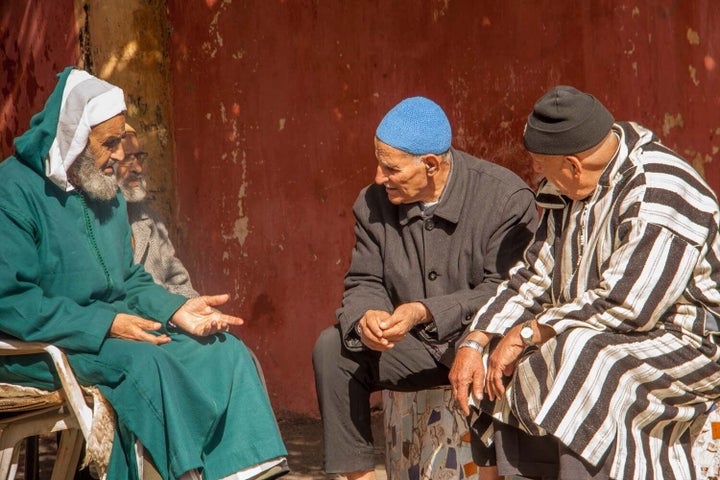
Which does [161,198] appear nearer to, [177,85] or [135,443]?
[177,85]

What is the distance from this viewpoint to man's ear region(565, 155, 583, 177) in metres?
3.92

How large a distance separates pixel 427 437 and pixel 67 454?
4.73 ft

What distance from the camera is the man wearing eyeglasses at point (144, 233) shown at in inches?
197

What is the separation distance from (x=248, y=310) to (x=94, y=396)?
2.20 metres

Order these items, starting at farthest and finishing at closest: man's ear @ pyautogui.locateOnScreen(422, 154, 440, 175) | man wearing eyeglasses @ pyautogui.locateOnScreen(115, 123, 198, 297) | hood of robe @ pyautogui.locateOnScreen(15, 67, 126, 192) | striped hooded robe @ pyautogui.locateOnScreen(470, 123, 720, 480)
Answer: man wearing eyeglasses @ pyautogui.locateOnScreen(115, 123, 198, 297) → man's ear @ pyautogui.locateOnScreen(422, 154, 440, 175) → hood of robe @ pyautogui.locateOnScreen(15, 67, 126, 192) → striped hooded robe @ pyautogui.locateOnScreen(470, 123, 720, 480)

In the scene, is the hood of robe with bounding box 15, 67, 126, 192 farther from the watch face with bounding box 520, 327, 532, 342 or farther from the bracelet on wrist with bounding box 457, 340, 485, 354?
the watch face with bounding box 520, 327, 532, 342

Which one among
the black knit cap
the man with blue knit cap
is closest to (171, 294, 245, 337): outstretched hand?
the man with blue knit cap

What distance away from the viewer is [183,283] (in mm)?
5129

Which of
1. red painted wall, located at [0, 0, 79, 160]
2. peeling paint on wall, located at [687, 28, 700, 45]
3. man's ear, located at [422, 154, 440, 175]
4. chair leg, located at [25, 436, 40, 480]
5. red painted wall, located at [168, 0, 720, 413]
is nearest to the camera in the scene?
man's ear, located at [422, 154, 440, 175]

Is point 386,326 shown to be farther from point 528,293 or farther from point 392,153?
point 392,153

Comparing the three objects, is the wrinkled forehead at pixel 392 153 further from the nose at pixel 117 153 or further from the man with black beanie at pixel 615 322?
the nose at pixel 117 153

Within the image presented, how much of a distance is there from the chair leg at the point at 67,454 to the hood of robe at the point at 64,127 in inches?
39.5

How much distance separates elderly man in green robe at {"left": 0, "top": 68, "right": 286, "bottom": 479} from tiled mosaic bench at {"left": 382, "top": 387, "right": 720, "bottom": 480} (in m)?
0.58

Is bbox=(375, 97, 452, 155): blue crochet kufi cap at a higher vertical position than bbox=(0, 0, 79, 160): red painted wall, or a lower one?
lower
